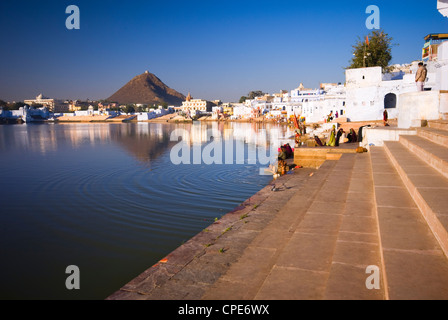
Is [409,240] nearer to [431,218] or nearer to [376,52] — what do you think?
[431,218]

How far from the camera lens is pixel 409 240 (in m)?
3.40

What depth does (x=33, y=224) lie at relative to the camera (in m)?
8.73

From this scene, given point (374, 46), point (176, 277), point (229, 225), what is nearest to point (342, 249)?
point (176, 277)

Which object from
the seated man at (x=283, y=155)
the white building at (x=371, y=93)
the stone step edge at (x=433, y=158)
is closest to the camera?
the stone step edge at (x=433, y=158)

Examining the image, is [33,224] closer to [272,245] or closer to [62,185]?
[62,185]

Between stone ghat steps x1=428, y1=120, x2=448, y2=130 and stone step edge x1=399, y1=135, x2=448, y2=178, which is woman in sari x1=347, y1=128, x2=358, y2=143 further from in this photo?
stone step edge x1=399, y1=135, x2=448, y2=178

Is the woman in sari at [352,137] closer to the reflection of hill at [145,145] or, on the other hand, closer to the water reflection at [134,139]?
the reflection of hill at [145,145]

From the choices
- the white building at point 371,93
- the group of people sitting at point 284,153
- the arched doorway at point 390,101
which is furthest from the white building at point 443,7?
the arched doorway at point 390,101

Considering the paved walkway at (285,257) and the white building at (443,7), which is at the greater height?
the white building at (443,7)

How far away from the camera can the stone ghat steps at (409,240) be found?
262cm

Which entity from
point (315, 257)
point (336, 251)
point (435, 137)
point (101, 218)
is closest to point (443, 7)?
point (435, 137)

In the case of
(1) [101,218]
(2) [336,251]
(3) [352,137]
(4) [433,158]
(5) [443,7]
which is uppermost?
(5) [443,7]
